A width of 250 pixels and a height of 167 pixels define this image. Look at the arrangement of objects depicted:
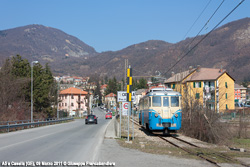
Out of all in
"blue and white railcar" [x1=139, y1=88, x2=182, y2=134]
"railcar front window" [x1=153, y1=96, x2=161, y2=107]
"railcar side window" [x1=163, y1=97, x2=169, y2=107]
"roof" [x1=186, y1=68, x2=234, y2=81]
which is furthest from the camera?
"roof" [x1=186, y1=68, x2=234, y2=81]

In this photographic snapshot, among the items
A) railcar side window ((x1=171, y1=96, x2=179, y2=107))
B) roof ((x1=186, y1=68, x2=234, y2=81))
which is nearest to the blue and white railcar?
railcar side window ((x1=171, y1=96, x2=179, y2=107))

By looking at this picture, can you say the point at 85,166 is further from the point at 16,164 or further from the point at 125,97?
the point at 125,97

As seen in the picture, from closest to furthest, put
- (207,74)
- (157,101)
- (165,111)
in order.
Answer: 1. (165,111)
2. (157,101)
3. (207,74)

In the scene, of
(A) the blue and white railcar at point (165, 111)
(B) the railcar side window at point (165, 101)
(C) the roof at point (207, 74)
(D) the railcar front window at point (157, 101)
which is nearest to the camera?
(A) the blue and white railcar at point (165, 111)

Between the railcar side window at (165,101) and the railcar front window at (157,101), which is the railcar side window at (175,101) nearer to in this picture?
the railcar side window at (165,101)

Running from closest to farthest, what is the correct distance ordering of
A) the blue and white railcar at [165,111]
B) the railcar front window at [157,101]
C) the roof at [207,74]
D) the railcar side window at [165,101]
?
the blue and white railcar at [165,111] < the railcar side window at [165,101] < the railcar front window at [157,101] < the roof at [207,74]

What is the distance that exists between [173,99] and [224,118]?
3877 mm

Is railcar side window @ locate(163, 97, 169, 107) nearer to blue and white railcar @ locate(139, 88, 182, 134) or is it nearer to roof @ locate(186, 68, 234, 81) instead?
blue and white railcar @ locate(139, 88, 182, 134)

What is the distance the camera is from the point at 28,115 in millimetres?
50281

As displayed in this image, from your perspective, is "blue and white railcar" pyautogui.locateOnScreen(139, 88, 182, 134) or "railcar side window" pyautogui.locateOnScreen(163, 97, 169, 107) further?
"railcar side window" pyautogui.locateOnScreen(163, 97, 169, 107)

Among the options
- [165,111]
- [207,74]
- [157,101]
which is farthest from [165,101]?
[207,74]

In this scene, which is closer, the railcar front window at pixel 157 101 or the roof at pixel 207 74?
the railcar front window at pixel 157 101

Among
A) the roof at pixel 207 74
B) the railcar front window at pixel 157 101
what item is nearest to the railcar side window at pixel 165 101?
the railcar front window at pixel 157 101

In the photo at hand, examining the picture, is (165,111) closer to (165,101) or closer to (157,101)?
(165,101)
